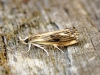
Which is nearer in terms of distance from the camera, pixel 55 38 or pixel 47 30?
pixel 55 38

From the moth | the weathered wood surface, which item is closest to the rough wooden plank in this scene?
the weathered wood surface

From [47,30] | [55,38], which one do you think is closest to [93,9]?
[47,30]

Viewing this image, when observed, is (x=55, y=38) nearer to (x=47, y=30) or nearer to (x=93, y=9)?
(x=47, y=30)

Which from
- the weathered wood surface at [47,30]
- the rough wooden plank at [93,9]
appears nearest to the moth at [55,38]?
the weathered wood surface at [47,30]

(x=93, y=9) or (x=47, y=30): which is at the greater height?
(x=93, y=9)

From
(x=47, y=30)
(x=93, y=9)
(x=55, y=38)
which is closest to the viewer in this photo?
(x=55, y=38)

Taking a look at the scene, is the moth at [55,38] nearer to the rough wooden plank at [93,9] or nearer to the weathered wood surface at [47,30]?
the weathered wood surface at [47,30]

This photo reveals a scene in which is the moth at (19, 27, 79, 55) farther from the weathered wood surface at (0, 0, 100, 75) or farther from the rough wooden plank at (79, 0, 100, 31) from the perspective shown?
the rough wooden plank at (79, 0, 100, 31)
